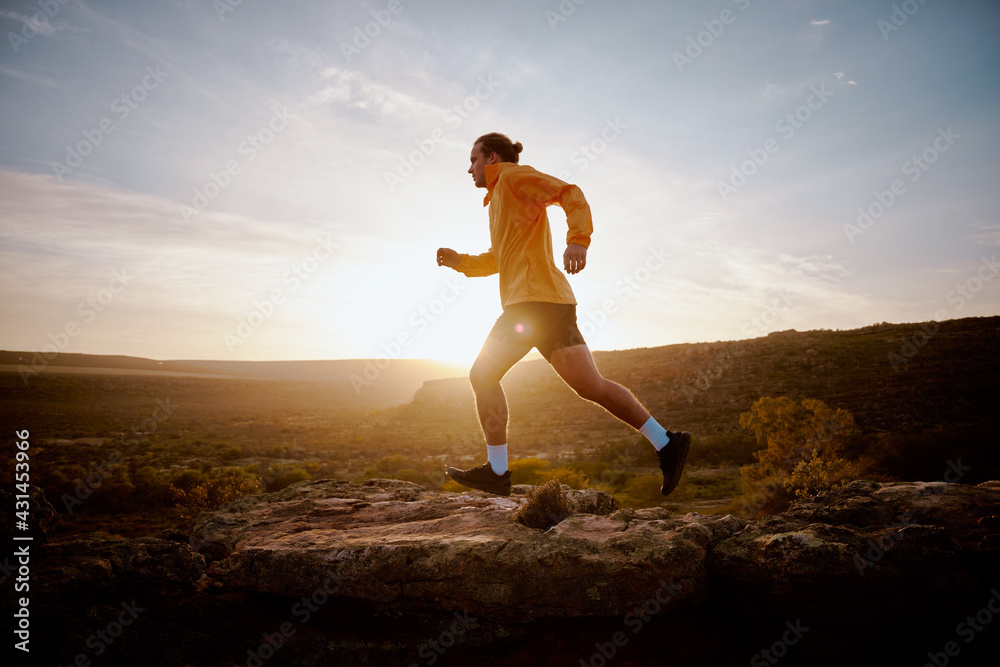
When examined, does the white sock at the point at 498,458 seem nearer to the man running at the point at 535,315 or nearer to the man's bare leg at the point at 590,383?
the man running at the point at 535,315

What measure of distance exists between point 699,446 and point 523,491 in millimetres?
17293

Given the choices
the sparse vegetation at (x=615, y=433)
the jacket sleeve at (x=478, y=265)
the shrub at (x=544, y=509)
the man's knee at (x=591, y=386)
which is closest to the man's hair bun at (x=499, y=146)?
the jacket sleeve at (x=478, y=265)

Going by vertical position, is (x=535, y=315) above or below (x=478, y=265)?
below

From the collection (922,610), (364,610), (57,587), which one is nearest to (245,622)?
(364,610)

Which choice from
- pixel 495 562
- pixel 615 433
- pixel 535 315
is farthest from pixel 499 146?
pixel 615 433

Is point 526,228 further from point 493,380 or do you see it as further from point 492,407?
point 492,407

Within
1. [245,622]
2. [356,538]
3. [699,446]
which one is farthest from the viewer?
[699,446]

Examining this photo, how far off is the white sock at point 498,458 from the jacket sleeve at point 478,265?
4.57 ft

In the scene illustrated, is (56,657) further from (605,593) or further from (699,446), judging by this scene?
(699,446)

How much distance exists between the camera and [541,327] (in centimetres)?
310

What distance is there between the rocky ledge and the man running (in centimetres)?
61

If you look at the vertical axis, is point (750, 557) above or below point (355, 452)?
above

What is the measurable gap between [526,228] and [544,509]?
2026 millimetres

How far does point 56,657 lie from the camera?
8.54ft
